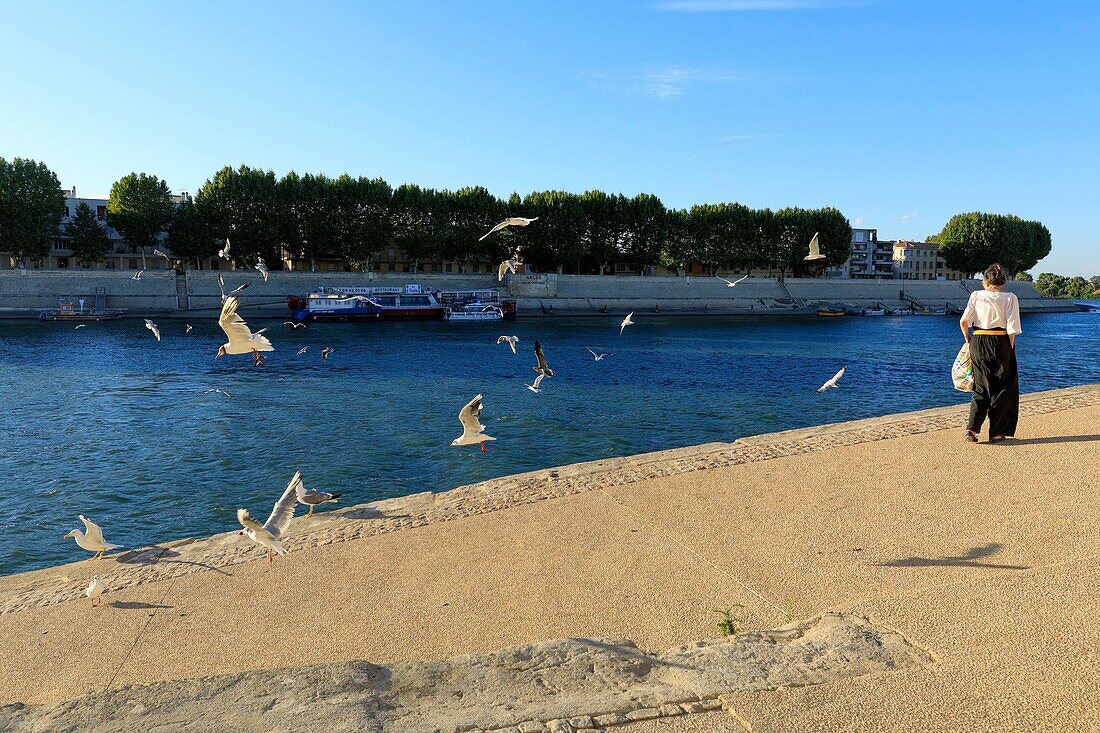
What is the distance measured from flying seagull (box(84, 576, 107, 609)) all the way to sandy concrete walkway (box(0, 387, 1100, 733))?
0.42 feet

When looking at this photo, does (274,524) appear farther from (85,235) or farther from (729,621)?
(85,235)

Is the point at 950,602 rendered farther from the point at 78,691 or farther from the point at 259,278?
the point at 259,278

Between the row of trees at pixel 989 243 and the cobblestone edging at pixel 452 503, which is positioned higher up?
the row of trees at pixel 989 243

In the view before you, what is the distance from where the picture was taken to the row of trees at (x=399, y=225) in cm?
7181

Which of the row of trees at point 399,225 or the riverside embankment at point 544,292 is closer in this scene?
the riverside embankment at point 544,292

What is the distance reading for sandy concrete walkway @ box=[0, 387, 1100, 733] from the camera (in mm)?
3625

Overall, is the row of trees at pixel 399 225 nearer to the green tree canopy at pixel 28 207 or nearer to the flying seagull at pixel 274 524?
the green tree canopy at pixel 28 207

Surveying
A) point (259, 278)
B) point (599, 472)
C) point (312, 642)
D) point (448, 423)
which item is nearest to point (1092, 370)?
point (448, 423)

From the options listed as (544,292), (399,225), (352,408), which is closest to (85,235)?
(399,225)

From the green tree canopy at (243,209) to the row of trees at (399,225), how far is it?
104mm

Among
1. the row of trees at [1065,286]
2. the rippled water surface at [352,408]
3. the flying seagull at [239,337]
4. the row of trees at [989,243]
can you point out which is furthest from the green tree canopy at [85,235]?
the row of trees at [1065,286]

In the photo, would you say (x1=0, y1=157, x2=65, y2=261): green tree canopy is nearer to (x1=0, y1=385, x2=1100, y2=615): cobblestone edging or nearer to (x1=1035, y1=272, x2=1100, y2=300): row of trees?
(x1=0, y1=385, x2=1100, y2=615): cobblestone edging

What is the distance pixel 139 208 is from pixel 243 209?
9.79 m

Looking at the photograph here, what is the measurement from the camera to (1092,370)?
3375cm
